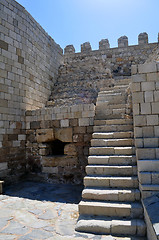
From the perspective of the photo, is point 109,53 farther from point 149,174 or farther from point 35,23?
point 149,174

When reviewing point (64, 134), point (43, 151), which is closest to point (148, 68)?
point (64, 134)

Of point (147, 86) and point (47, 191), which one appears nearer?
point (147, 86)

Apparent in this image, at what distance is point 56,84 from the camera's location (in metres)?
9.95

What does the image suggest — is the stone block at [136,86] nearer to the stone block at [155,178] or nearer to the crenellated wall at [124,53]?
the stone block at [155,178]

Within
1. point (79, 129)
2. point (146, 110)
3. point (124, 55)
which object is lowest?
point (79, 129)

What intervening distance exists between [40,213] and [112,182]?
5.51ft

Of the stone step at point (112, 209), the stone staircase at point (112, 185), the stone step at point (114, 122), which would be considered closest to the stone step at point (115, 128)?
the stone staircase at point (112, 185)

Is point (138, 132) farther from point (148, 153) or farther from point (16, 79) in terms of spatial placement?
point (16, 79)

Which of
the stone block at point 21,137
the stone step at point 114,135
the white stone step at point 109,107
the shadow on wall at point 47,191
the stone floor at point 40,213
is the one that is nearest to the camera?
the stone floor at point 40,213

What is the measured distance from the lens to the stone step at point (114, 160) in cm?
401

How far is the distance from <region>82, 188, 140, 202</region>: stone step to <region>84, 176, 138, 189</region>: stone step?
0.14m

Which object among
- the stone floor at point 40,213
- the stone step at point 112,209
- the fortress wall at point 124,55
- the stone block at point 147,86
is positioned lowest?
the stone floor at point 40,213

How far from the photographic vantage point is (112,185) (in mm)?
3656

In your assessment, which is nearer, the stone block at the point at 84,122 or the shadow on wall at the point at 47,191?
the shadow on wall at the point at 47,191
